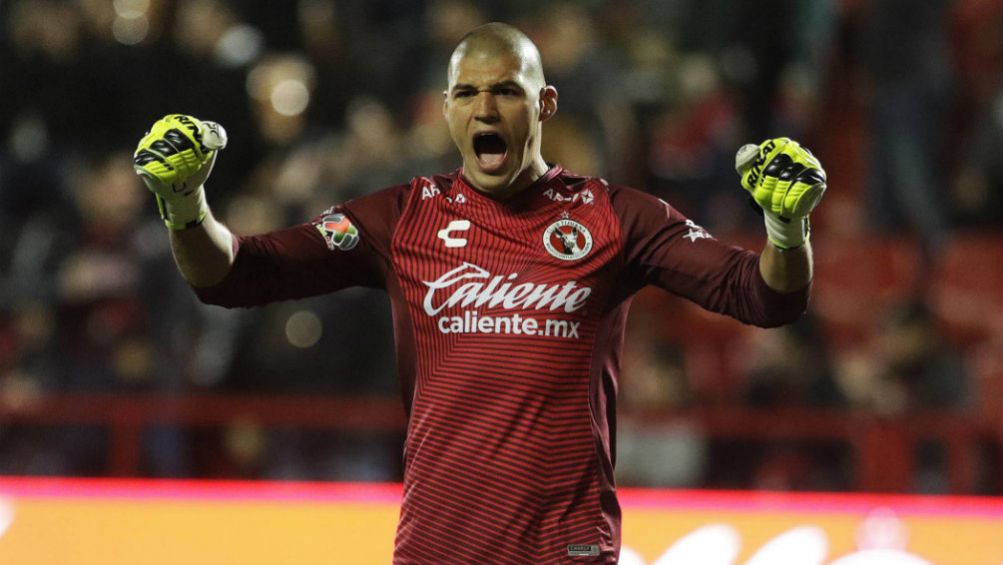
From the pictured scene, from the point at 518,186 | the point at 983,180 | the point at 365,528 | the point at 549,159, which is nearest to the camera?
the point at 518,186

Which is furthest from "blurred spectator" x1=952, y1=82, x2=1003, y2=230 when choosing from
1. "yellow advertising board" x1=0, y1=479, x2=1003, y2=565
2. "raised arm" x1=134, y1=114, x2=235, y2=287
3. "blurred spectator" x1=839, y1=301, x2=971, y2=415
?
"raised arm" x1=134, y1=114, x2=235, y2=287

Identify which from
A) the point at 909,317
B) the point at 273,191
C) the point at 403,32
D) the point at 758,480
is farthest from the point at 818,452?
the point at 403,32

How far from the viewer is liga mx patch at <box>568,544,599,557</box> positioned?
10.9ft

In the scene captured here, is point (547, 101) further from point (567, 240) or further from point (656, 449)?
point (656, 449)

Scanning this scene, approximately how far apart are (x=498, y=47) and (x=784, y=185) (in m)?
0.81

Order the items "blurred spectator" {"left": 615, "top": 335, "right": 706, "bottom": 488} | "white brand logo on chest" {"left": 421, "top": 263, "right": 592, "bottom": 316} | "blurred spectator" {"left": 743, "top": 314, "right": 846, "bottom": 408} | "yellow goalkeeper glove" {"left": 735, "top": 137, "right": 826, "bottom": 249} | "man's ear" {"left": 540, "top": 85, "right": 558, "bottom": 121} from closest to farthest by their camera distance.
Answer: "yellow goalkeeper glove" {"left": 735, "top": 137, "right": 826, "bottom": 249}, "white brand logo on chest" {"left": 421, "top": 263, "right": 592, "bottom": 316}, "man's ear" {"left": 540, "top": 85, "right": 558, "bottom": 121}, "blurred spectator" {"left": 615, "top": 335, "right": 706, "bottom": 488}, "blurred spectator" {"left": 743, "top": 314, "right": 846, "bottom": 408}

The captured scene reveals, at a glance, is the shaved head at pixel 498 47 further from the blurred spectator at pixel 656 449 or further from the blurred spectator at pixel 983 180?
the blurred spectator at pixel 983 180

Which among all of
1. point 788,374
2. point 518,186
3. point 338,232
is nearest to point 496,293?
point 518,186

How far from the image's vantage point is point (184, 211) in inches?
130

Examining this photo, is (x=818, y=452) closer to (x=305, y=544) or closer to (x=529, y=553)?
(x=305, y=544)

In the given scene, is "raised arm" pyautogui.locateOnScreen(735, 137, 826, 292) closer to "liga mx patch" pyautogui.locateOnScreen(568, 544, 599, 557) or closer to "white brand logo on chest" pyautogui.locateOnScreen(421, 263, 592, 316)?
"white brand logo on chest" pyautogui.locateOnScreen(421, 263, 592, 316)

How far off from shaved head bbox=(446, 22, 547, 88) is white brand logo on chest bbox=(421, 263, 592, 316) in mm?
484

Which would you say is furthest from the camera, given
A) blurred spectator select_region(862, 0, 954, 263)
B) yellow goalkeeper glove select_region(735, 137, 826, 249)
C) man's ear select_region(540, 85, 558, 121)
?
blurred spectator select_region(862, 0, 954, 263)

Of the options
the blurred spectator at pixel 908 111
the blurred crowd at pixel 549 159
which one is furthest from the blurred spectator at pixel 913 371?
the blurred spectator at pixel 908 111
